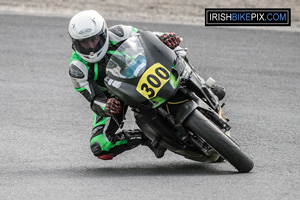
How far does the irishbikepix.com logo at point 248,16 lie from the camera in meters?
14.8

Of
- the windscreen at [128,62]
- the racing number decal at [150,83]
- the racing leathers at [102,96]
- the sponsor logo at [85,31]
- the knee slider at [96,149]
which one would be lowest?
the knee slider at [96,149]

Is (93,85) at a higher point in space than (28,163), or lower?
higher

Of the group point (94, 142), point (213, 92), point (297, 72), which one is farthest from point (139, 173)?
point (297, 72)

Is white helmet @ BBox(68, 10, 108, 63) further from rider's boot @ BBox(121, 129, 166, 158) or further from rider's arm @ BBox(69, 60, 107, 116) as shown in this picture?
rider's boot @ BBox(121, 129, 166, 158)

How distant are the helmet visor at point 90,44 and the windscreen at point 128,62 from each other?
0.42 metres

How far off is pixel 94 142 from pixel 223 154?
1.68 metres

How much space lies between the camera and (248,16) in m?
15.2

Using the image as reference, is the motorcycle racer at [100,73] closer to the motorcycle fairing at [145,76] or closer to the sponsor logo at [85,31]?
the sponsor logo at [85,31]

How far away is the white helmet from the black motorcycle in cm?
43

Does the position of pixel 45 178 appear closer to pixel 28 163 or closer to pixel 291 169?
pixel 28 163

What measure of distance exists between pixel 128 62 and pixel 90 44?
0.65 m

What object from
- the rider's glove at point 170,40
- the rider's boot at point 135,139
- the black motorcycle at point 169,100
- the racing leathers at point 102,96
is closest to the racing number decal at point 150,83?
the black motorcycle at point 169,100

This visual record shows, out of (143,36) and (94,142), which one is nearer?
(143,36)

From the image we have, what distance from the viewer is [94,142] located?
721cm
